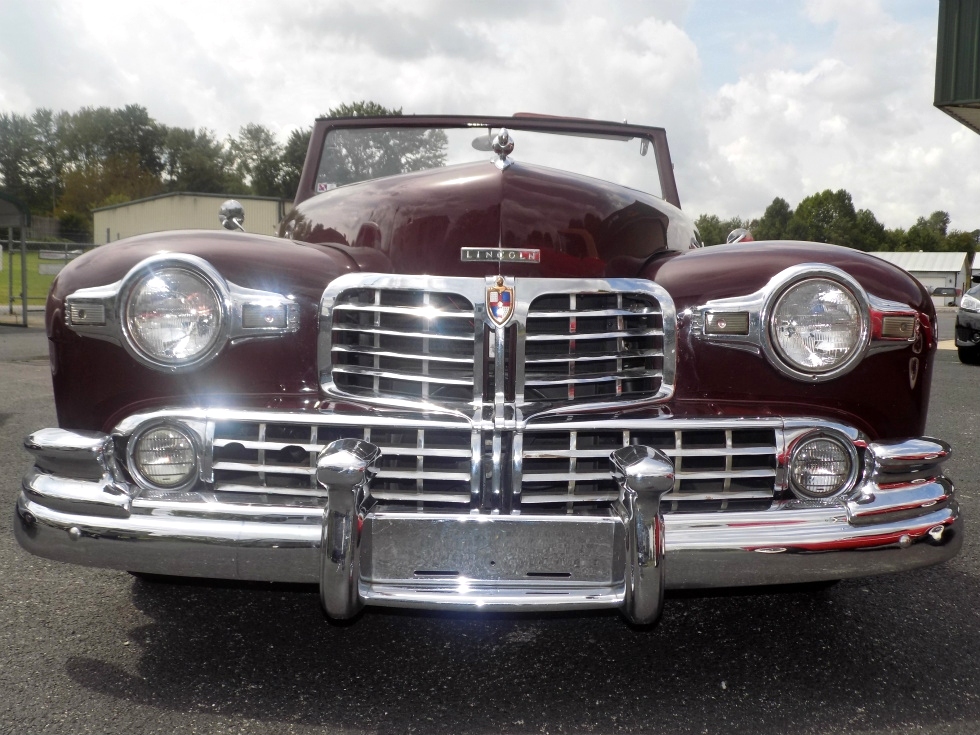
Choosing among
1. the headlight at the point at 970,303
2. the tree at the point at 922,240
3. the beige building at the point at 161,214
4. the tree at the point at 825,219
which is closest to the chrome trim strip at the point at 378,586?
the headlight at the point at 970,303

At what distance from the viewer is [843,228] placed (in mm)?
91875

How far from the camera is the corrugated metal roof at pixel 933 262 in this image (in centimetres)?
7462

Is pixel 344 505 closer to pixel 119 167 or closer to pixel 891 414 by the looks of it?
pixel 891 414

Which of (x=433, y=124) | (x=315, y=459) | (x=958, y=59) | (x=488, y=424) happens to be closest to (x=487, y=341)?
(x=488, y=424)

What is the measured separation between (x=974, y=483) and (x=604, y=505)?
117 inches

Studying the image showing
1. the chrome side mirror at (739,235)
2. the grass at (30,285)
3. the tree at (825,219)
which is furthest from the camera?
the tree at (825,219)

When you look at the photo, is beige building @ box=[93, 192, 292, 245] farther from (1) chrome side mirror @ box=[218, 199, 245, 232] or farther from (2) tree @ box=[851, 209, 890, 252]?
(2) tree @ box=[851, 209, 890, 252]

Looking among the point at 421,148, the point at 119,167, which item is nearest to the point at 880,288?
the point at 421,148

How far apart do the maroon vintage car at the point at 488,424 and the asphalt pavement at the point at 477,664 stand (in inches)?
11.9

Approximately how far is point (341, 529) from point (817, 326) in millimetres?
1280

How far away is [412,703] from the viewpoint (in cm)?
207

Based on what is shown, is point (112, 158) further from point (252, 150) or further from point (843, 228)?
point (843, 228)

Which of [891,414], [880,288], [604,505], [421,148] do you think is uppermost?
[421,148]

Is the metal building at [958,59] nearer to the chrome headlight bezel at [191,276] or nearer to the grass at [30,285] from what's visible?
the grass at [30,285]
